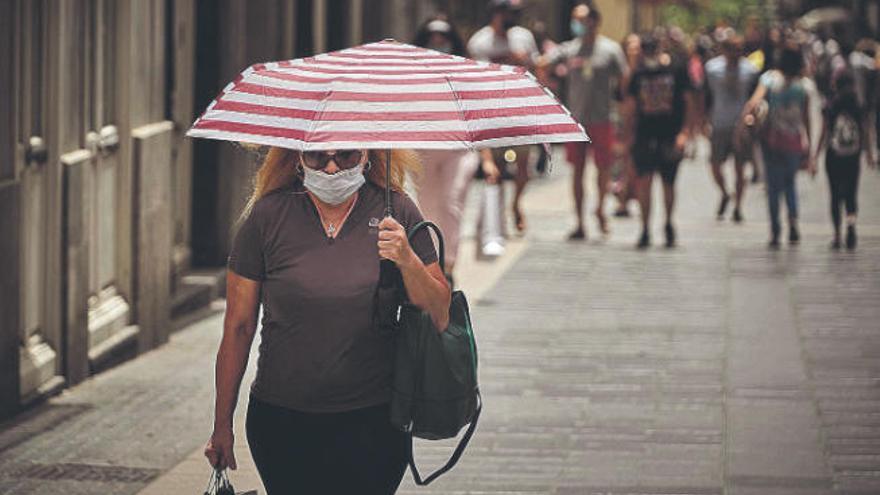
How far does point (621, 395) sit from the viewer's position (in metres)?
10.2

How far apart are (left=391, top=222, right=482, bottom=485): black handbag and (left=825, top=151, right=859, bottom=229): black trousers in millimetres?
11605

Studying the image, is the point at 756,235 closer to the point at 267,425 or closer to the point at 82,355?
the point at 82,355

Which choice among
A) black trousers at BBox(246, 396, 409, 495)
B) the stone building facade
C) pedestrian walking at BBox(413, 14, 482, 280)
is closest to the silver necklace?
black trousers at BBox(246, 396, 409, 495)

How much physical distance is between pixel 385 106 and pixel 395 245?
34cm

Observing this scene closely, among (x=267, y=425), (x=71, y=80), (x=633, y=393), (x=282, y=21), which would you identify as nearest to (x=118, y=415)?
(x=71, y=80)

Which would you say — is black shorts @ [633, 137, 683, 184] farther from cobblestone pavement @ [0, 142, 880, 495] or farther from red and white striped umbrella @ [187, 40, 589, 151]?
red and white striped umbrella @ [187, 40, 589, 151]

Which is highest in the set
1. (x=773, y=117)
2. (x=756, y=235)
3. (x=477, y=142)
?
(x=477, y=142)

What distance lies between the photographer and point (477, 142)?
17.2ft

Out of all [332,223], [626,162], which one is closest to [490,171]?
[626,162]

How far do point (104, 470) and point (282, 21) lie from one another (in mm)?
7545

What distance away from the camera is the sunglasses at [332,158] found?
5.30 metres

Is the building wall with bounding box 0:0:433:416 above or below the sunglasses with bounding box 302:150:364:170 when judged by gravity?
below

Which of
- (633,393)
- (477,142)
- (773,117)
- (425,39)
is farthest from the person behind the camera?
(773,117)

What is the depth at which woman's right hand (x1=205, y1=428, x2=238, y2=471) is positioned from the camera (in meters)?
Result: 5.46
